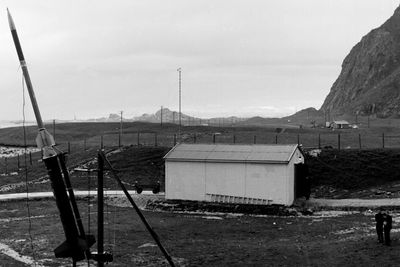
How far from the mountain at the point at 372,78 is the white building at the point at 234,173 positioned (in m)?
111

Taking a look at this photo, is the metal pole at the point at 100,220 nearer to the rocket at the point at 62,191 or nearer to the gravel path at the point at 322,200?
the rocket at the point at 62,191

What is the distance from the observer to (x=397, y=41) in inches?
6845

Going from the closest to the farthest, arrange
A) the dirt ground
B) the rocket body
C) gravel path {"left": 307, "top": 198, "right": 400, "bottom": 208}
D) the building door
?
the rocket body → the dirt ground → gravel path {"left": 307, "top": 198, "right": 400, "bottom": 208} → the building door

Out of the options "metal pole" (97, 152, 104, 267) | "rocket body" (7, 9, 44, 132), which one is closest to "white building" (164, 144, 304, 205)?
"metal pole" (97, 152, 104, 267)

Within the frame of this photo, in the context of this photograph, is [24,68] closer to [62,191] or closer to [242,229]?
[62,191]

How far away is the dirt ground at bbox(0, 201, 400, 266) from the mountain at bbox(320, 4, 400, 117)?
382 feet

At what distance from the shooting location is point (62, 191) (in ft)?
52.4

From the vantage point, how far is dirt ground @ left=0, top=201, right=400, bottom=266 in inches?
901

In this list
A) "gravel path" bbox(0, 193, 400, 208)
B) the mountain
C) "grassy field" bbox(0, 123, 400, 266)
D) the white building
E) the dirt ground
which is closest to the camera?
the dirt ground

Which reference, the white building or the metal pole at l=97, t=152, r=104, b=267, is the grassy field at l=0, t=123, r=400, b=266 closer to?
the white building

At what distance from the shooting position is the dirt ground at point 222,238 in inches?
901

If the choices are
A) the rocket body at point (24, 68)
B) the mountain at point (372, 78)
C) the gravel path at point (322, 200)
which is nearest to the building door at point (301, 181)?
the gravel path at point (322, 200)

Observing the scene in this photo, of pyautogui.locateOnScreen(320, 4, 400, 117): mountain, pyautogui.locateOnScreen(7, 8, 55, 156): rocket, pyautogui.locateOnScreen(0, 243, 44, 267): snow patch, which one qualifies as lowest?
pyautogui.locateOnScreen(0, 243, 44, 267): snow patch

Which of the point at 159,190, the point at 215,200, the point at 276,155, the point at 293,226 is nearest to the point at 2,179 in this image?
the point at 159,190
